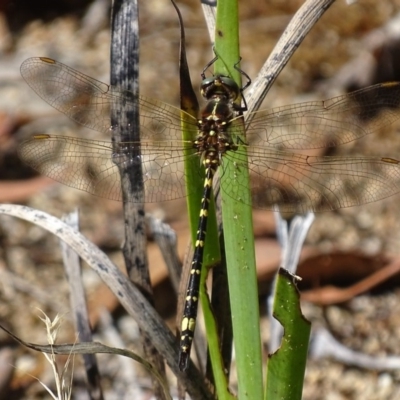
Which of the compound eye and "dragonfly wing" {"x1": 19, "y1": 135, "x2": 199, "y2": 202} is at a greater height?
the compound eye

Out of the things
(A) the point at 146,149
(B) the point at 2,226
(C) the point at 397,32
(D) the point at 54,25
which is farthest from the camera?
(D) the point at 54,25

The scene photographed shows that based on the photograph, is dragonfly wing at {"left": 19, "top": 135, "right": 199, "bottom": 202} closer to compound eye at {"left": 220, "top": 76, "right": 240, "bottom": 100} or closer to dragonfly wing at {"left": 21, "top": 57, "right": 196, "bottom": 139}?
dragonfly wing at {"left": 21, "top": 57, "right": 196, "bottom": 139}

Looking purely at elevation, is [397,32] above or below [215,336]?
above

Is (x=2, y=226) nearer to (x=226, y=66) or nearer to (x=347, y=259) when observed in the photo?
(x=347, y=259)

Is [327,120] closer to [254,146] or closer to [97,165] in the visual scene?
[254,146]

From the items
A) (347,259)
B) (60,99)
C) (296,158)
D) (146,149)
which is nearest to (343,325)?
(347,259)

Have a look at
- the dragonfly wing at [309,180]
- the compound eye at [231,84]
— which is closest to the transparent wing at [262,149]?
the dragonfly wing at [309,180]

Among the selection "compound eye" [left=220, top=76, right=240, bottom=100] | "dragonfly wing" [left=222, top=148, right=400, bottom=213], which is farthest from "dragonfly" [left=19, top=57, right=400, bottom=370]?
"compound eye" [left=220, top=76, right=240, bottom=100]
